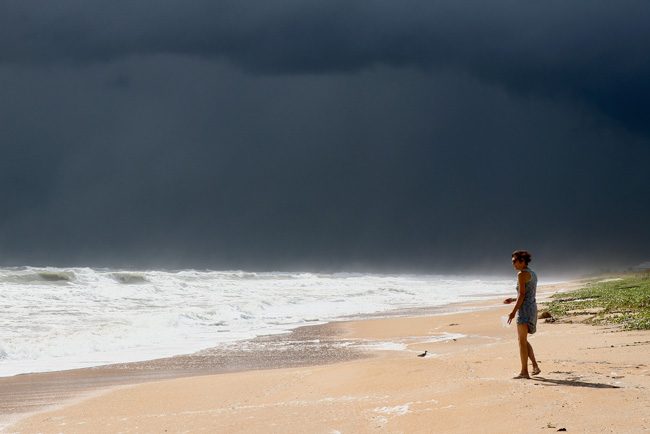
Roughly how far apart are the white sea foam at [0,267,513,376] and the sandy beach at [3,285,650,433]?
4.15 m

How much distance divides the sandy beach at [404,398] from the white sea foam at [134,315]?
4148mm

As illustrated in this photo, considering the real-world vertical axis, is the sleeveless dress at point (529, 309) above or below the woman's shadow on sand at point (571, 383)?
above

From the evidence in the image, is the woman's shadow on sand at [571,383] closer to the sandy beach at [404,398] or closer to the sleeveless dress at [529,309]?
the sandy beach at [404,398]

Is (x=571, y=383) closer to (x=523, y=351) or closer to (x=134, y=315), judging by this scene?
(x=523, y=351)

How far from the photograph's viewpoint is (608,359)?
28.9ft

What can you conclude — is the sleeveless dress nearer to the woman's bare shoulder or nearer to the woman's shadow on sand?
the woman's bare shoulder

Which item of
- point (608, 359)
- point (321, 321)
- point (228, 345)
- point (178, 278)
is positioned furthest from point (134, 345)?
point (178, 278)

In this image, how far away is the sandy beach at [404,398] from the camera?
6141 millimetres

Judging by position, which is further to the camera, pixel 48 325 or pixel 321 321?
pixel 321 321

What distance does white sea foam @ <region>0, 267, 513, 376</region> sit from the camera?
46.0 feet

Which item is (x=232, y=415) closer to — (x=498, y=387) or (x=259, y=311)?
(x=498, y=387)

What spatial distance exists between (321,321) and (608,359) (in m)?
13.7

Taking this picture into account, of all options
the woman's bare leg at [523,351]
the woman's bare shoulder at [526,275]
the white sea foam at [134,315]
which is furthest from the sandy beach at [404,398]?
the white sea foam at [134,315]

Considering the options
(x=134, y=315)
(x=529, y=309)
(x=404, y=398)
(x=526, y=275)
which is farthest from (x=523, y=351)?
(x=134, y=315)
